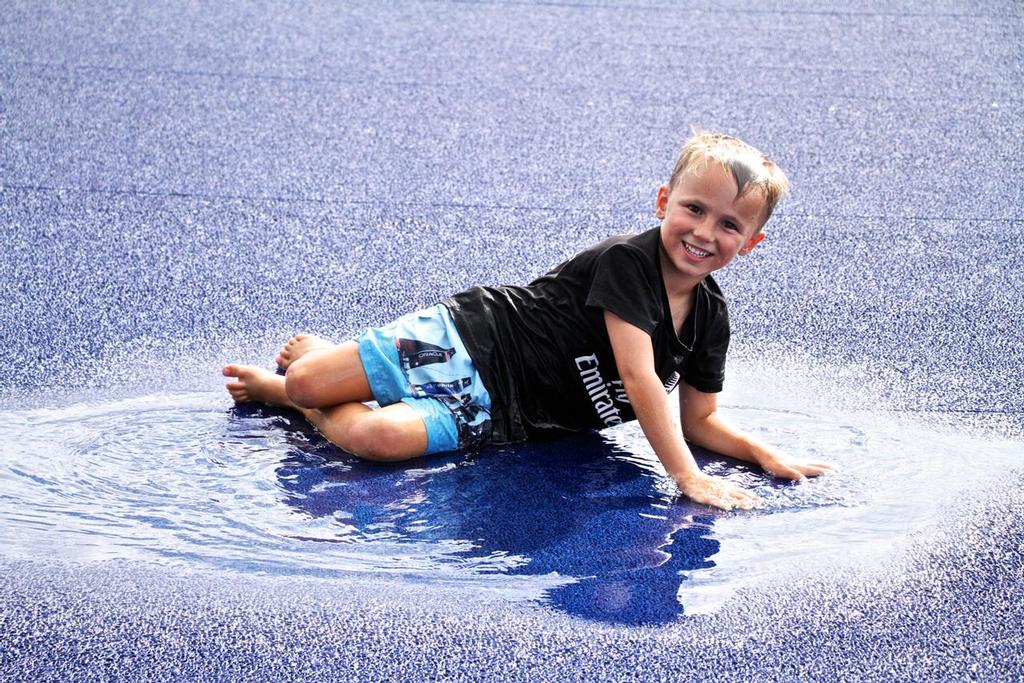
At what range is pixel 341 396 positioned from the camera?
2266mm

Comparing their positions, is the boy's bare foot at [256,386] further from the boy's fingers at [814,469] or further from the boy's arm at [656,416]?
the boy's fingers at [814,469]

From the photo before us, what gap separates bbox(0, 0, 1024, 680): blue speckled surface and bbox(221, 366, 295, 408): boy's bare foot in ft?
0.15

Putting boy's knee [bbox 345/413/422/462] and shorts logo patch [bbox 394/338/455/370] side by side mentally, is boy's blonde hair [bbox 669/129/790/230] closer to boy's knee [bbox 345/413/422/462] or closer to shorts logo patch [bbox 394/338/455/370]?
shorts logo patch [bbox 394/338/455/370]

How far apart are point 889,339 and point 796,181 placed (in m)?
0.84

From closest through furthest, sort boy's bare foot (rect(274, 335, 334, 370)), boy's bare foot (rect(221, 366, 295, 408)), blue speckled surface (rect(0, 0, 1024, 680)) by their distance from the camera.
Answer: blue speckled surface (rect(0, 0, 1024, 680)), boy's bare foot (rect(221, 366, 295, 408)), boy's bare foot (rect(274, 335, 334, 370))

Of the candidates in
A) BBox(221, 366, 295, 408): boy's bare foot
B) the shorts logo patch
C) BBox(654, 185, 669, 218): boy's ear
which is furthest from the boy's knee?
BBox(654, 185, 669, 218): boy's ear

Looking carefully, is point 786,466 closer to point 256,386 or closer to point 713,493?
point 713,493

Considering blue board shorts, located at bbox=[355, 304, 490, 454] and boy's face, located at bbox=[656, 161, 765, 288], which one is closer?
boy's face, located at bbox=[656, 161, 765, 288]

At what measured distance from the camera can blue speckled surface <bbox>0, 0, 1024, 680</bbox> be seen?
1726mm

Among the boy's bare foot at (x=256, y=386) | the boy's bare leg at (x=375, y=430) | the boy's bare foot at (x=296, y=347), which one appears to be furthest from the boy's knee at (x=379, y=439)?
the boy's bare foot at (x=296, y=347)

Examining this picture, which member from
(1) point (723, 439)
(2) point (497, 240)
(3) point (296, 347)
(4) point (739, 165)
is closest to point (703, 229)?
(4) point (739, 165)

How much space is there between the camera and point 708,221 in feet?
6.85

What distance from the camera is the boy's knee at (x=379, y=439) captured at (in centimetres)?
215

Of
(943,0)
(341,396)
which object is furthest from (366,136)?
(943,0)
